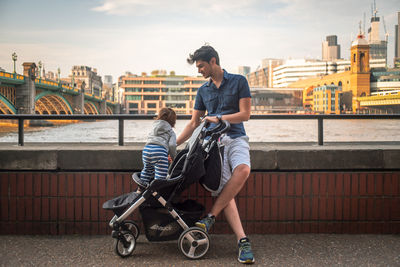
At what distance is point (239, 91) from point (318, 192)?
1244 mm

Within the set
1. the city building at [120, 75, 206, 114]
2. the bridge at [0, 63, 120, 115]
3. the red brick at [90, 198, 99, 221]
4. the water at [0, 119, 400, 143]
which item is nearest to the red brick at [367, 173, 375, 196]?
the water at [0, 119, 400, 143]

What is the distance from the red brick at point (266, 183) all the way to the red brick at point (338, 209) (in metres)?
0.61

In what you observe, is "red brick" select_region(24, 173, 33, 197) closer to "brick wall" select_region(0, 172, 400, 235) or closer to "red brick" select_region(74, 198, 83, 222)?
"brick wall" select_region(0, 172, 400, 235)

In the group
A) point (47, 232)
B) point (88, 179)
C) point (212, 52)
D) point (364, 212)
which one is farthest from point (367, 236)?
point (47, 232)

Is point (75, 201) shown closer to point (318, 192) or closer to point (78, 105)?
point (318, 192)

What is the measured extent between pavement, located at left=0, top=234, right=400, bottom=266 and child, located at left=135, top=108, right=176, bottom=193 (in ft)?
1.86

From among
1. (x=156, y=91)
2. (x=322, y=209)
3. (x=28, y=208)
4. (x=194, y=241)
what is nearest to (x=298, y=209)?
(x=322, y=209)

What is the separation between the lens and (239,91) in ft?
9.59

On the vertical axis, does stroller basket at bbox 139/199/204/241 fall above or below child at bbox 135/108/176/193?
below

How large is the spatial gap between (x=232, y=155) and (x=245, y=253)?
726 millimetres

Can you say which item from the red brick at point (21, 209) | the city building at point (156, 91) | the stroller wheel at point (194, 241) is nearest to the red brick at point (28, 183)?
the red brick at point (21, 209)

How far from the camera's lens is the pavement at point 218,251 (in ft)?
9.10

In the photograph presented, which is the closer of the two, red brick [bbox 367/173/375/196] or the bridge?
red brick [bbox 367/173/375/196]

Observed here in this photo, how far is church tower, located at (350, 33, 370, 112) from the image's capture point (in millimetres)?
110062
